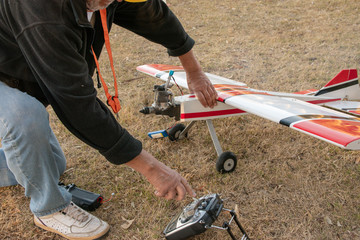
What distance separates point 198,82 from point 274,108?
0.80 meters

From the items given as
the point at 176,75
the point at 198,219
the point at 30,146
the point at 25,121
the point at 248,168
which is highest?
the point at 25,121

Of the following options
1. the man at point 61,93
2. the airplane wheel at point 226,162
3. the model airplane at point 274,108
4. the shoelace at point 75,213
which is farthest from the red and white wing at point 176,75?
the shoelace at point 75,213

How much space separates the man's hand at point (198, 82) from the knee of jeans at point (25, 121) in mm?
1399

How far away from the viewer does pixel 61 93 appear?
151 cm

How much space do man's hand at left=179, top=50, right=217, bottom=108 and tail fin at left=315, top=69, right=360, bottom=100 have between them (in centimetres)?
175

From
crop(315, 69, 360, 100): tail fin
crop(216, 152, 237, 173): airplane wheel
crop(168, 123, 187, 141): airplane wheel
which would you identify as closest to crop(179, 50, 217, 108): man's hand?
crop(216, 152, 237, 173): airplane wheel

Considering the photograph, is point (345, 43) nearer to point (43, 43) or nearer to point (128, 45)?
point (128, 45)

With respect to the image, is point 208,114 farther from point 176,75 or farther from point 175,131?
point 176,75

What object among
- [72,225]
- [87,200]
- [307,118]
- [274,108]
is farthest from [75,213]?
[307,118]

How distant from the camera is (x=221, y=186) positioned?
2.93 m

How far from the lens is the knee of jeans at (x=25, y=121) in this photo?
6.40ft

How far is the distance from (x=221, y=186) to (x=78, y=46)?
Result: 1948 mm

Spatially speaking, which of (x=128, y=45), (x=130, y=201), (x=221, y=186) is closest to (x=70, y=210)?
(x=130, y=201)

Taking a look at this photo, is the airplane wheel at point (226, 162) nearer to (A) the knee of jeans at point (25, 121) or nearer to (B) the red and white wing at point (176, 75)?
(B) the red and white wing at point (176, 75)
